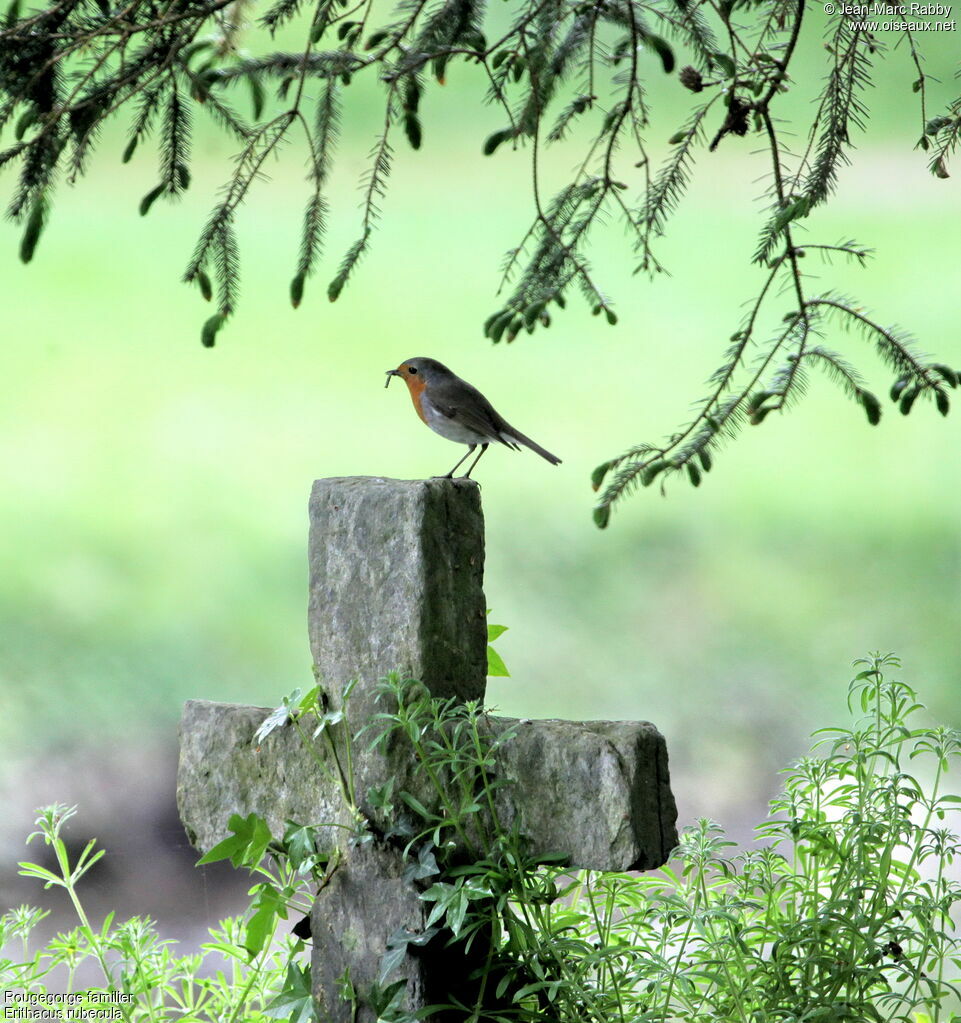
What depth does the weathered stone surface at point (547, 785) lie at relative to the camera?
1178 millimetres

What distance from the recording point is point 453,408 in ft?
4.82

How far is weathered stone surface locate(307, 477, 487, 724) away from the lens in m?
1.28

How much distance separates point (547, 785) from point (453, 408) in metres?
0.51

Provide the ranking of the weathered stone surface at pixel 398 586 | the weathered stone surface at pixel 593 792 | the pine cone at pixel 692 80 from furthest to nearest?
the pine cone at pixel 692 80, the weathered stone surface at pixel 398 586, the weathered stone surface at pixel 593 792

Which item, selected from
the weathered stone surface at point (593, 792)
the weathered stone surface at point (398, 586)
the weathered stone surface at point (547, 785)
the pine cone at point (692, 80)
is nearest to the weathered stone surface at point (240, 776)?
the weathered stone surface at point (547, 785)

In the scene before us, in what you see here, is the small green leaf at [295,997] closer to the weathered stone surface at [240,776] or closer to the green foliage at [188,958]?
the green foliage at [188,958]

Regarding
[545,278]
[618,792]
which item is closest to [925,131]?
[545,278]

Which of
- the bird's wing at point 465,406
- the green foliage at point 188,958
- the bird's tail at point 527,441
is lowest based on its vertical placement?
the green foliage at point 188,958

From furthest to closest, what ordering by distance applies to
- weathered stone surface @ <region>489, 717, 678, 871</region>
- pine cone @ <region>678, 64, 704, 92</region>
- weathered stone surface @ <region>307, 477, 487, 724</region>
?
pine cone @ <region>678, 64, 704, 92</region> < weathered stone surface @ <region>307, 477, 487, 724</region> < weathered stone surface @ <region>489, 717, 678, 871</region>

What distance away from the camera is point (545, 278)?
1.76 meters

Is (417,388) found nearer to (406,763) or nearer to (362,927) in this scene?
(406,763)

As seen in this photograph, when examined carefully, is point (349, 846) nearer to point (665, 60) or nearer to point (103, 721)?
point (665, 60)

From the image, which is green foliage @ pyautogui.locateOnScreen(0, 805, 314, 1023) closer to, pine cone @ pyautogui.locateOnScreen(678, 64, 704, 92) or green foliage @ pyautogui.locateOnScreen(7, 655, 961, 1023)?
green foliage @ pyautogui.locateOnScreen(7, 655, 961, 1023)

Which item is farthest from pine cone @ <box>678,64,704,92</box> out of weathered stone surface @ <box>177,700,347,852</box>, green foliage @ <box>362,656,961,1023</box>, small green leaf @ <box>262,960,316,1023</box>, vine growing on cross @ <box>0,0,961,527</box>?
small green leaf @ <box>262,960,316,1023</box>
